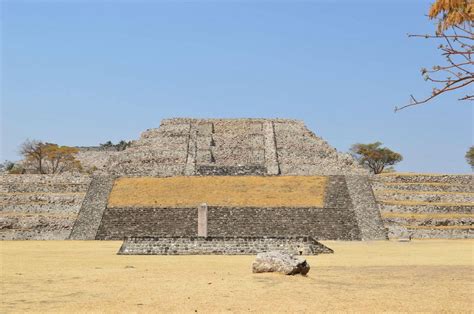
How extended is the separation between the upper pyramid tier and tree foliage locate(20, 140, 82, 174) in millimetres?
15336

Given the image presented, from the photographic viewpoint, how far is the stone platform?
2589 cm

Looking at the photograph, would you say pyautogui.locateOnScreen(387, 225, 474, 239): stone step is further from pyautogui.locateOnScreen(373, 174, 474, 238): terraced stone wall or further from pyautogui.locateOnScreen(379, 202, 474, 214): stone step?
pyautogui.locateOnScreen(379, 202, 474, 214): stone step

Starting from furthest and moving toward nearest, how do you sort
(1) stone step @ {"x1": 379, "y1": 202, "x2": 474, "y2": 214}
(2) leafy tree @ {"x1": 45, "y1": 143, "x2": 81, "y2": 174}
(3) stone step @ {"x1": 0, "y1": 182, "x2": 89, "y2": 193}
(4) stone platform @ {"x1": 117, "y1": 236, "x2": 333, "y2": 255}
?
(2) leafy tree @ {"x1": 45, "y1": 143, "x2": 81, "y2": 174} → (3) stone step @ {"x1": 0, "y1": 182, "x2": 89, "y2": 193} → (1) stone step @ {"x1": 379, "y1": 202, "x2": 474, "y2": 214} → (4) stone platform @ {"x1": 117, "y1": 236, "x2": 333, "y2": 255}

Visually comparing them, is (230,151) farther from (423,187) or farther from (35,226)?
(35,226)

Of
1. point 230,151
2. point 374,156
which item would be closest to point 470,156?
point 374,156

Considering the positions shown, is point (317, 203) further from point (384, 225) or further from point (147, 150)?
point (147, 150)

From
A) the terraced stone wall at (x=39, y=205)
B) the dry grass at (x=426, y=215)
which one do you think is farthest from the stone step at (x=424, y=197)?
the terraced stone wall at (x=39, y=205)

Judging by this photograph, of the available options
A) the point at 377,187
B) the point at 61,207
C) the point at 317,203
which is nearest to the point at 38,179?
the point at 61,207

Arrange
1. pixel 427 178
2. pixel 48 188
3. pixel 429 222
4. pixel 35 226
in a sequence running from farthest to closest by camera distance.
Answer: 1. pixel 427 178
2. pixel 48 188
3. pixel 429 222
4. pixel 35 226

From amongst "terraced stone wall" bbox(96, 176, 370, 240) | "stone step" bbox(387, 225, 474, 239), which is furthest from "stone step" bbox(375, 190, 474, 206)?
"stone step" bbox(387, 225, 474, 239)

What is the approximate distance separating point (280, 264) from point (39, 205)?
30.9 meters

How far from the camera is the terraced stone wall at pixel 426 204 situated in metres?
40.4

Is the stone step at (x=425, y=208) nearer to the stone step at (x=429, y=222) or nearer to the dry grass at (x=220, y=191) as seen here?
Answer: the stone step at (x=429, y=222)

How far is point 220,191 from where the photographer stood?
46562 mm
